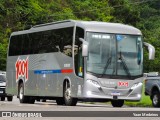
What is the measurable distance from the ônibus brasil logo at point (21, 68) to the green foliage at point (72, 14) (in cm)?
3270

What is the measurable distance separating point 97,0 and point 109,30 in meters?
63.4

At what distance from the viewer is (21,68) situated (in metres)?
35.6

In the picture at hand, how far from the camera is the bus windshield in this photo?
2812 cm

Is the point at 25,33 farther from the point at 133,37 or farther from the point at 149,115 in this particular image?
the point at 149,115

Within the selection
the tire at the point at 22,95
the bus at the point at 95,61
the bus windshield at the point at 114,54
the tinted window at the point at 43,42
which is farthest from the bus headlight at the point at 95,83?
the tire at the point at 22,95

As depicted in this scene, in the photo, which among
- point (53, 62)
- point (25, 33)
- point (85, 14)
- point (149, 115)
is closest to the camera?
point (149, 115)

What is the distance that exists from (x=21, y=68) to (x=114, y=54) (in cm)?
849

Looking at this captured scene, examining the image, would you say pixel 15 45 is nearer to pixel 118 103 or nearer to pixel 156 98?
pixel 118 103

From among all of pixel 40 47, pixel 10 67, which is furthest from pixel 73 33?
pixel 10 67

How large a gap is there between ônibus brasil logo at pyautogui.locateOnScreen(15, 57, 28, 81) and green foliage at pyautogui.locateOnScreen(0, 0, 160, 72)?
32.7m

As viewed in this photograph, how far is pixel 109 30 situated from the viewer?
2884 centimetres

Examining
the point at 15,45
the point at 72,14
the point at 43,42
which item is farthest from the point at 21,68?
the point at 72,14

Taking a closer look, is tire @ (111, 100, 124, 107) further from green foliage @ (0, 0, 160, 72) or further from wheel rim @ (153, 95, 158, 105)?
green foliage @ (0, 0, 160, 72)

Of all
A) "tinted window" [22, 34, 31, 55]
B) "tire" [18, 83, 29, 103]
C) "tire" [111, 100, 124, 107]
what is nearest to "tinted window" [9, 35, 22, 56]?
"tinted window" [22, 34, 31, 55]
